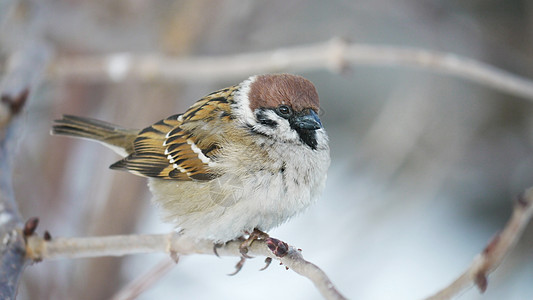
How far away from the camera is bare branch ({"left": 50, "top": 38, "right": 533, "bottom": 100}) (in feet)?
7.99

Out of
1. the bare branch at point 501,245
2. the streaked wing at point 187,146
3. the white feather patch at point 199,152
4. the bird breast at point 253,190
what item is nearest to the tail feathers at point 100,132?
the streaked wing at point 187,146

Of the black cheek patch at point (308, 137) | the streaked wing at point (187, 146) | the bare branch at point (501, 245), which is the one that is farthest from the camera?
the streaked wing at point (187, 146)

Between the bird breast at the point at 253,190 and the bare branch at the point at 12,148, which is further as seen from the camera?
the bird breast at the point at 253,190

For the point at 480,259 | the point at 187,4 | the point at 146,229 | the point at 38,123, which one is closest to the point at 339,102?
the point at 187,4

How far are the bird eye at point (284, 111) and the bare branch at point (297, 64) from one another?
679mm

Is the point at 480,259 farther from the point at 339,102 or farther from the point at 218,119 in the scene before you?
the point at 339,102

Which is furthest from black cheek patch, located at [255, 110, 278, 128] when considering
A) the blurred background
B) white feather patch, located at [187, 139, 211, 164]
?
the blurred background

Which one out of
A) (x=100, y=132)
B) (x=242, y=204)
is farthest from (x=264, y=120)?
(x=100, y=132)

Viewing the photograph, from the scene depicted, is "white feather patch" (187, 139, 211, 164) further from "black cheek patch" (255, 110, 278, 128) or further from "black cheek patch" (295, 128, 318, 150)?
"black cheek patch" (295, 128, 318, 150)

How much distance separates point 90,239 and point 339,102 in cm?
366

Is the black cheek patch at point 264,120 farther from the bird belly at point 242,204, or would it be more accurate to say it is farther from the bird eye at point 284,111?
the bird belly at point 242,204

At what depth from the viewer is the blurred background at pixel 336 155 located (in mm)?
3578

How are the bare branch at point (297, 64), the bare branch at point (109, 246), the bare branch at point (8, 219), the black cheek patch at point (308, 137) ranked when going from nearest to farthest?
the bare branch at point (8, 219) < the bare branch at point (109, 246) < the black cheek patch at point (308, 137) < the bare branch at point (297, 64)

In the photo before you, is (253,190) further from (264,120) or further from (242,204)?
(264,120)
